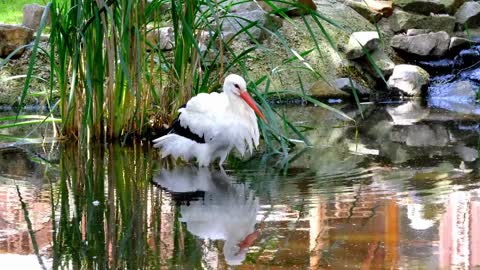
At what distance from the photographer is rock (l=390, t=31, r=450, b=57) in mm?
13852

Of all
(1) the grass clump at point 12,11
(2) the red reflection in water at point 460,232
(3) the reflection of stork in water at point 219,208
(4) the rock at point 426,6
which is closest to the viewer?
(2) the red reflection in water at point 460,232

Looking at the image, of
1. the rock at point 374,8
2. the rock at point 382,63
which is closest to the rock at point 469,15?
the rock at point 374,8

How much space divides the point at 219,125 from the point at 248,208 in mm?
1643

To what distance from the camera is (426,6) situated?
15.3 metres

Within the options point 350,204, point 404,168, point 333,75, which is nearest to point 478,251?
point 350,204

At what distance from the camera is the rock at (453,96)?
1178 centimetres

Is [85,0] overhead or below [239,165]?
overhead

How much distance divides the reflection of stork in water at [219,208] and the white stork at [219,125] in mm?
173

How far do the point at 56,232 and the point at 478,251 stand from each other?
2120mm

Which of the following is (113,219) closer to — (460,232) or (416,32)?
(460,232)

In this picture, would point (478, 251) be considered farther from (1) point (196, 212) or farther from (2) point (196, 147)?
(2) point (196, 147)

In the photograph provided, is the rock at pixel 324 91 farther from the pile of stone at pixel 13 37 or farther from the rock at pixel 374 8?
the pile of stone at pixel 13 37

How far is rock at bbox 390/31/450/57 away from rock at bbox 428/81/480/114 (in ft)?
2.76

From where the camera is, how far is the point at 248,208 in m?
5.36
